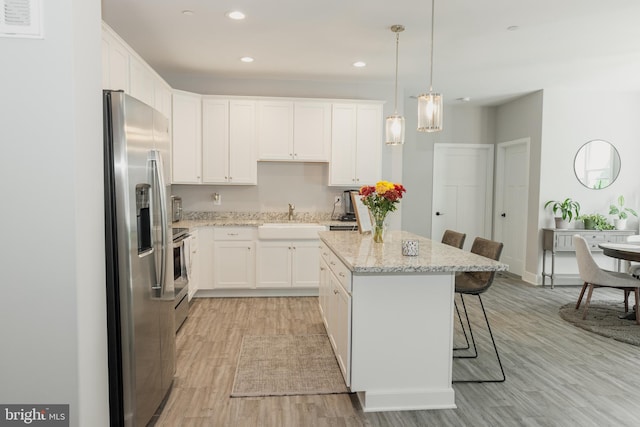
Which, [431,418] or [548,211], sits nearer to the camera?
[431,418]

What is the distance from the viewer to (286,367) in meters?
3.14

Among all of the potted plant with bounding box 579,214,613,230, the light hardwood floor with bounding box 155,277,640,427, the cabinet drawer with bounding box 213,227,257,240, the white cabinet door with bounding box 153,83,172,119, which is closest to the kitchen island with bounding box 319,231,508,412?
the light hardwood floor with bounding box 155,277,640,427

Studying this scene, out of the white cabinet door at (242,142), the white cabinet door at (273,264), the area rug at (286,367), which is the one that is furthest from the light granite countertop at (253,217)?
the area rug at (286,367)

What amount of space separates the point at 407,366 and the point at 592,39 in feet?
12.0

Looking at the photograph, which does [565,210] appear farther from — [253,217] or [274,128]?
[253,217]

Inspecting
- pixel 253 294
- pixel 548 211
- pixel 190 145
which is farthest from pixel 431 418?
pixel 548 211

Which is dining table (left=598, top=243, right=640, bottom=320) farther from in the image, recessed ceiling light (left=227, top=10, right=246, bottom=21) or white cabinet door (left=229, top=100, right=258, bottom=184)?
recessed ceiling light (left=227, top=10, right=246, bottom=21)

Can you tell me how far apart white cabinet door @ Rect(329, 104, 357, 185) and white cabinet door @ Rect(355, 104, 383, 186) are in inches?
→ 2.7

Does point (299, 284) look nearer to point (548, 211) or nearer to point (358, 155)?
point (358, 155)

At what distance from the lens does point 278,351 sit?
3443 millimetres

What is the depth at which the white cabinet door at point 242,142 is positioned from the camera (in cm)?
531

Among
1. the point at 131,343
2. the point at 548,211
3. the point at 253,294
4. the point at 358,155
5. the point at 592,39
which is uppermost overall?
the point at 592,39

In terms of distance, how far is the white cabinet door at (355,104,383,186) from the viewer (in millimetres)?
5496

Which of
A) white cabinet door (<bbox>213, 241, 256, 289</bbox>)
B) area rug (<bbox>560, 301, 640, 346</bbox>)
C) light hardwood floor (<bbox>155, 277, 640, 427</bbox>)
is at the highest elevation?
white cabinet door (<bbox>213, 241, 256, 289</bbox>)
